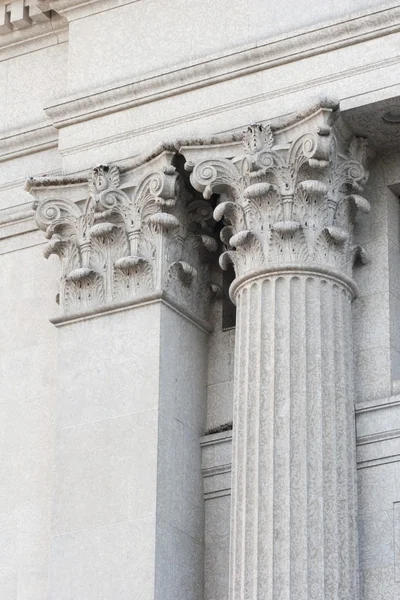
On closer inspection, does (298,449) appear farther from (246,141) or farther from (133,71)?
(133,71)

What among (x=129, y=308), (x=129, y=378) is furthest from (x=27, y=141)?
(x=129, y=378)

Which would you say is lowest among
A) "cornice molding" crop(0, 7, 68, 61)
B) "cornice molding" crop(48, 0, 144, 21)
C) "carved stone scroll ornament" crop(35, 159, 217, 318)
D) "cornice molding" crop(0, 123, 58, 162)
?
"carved stone scroll ornament" crop(35, 159, 217, 318)

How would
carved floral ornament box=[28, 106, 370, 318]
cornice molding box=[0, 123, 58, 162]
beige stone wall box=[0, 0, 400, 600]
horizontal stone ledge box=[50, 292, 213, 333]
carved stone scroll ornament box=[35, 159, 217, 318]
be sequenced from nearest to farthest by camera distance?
beige stone wall box=[0, 0, 400, 600], carved floral ornament box=[28, 106, 370, 318], horizontal stone ledge box=[50, 292, 213, 333], carved stone scroll ornament box=[35, 159, 217, 318], cornice molding box=[0, 123, 58, 162]

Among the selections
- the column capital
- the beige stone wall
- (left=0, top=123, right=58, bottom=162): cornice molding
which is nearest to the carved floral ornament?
the column capital

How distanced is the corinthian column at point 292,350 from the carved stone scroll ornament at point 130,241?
2.17ft

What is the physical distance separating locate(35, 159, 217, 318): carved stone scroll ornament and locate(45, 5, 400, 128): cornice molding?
1.31m

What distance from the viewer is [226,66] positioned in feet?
86.5

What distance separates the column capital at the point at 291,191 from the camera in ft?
81.3

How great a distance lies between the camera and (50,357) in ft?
89.5

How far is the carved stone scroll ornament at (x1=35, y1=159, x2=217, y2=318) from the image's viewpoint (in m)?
26.0

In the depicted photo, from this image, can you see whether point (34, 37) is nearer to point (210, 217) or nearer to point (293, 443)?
point (210, 217)

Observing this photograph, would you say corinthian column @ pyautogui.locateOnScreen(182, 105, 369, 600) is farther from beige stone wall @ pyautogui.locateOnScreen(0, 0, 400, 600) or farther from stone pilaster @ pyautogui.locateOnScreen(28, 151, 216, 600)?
stone pilaster @ pyautogui.locateOnScreen(28, 151, 216, 600)

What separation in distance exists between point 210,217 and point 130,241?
1273mm

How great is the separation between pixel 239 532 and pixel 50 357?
17.1 ft
